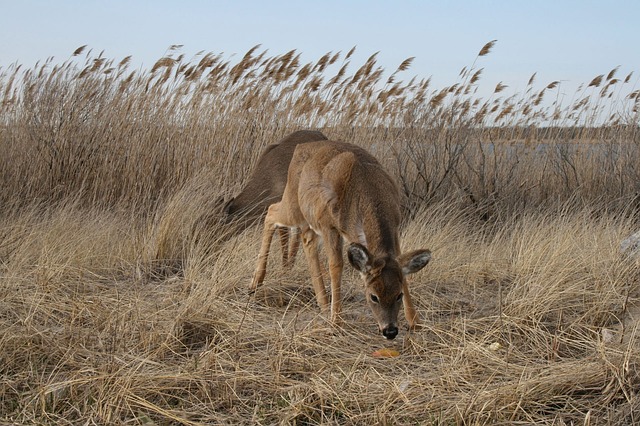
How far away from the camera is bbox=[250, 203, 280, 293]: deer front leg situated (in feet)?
22.6

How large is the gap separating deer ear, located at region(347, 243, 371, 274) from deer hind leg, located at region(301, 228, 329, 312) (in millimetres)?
844

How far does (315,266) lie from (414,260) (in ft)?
3.84

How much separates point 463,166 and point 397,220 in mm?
5439

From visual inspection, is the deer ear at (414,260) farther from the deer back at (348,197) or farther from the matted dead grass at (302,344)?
the matted dead grass at (302,344)

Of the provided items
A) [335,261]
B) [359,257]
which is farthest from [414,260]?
[335,261]

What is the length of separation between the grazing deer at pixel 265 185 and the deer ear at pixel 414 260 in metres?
2.98

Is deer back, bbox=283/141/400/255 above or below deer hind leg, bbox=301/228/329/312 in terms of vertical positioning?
above

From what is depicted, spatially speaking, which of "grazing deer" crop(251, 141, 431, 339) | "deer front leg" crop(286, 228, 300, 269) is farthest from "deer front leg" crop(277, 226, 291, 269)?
"grazing deer" crop(251, 141, 431, 339)

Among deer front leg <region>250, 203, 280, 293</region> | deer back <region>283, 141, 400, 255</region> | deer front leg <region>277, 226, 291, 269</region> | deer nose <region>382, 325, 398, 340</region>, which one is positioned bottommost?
deer front leg <region>277, 226, 291, 269</region>

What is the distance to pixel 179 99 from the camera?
1144 cm

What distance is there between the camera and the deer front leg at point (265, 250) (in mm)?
6877

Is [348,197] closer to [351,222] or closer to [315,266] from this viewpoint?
[351,222]

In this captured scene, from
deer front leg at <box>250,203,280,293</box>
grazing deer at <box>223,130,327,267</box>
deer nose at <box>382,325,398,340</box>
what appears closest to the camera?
deer nose at <box>382,325,398,340</box>

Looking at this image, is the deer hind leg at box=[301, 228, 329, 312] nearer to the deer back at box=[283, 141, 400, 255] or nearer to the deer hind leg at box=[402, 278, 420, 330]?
the deer back at box=[283, 141, 400, 255]
